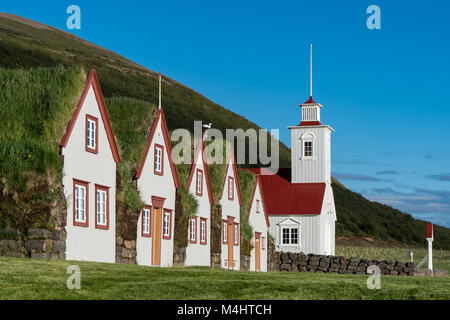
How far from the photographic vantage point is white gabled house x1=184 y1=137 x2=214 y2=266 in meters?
37.3

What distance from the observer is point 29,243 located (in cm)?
2456

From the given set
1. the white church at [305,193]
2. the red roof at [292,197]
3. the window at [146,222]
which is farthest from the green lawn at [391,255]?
the window at [146,222]

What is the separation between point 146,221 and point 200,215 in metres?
7.02

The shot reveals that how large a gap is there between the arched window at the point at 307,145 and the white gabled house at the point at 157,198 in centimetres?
2791

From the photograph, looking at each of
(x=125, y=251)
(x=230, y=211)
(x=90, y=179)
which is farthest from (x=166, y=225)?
(x=230, y=211)

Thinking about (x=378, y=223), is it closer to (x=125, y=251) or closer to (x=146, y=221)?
(x=146, y=221)

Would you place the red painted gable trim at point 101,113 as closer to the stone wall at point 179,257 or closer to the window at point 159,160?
the window at point 159,160

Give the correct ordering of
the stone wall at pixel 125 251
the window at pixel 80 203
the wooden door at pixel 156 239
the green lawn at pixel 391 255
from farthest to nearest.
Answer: the green lawn at pixel 391 255 → the wooden door at pixel 156 239 → the stone wall at pixel 125 251 → the window at pixel 80 203

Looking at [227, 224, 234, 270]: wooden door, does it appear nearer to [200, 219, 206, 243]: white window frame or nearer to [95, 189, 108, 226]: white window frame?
[200, 219, 206, 243]: white window frame

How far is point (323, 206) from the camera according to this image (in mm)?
58688

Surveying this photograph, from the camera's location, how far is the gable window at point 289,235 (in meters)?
58.7

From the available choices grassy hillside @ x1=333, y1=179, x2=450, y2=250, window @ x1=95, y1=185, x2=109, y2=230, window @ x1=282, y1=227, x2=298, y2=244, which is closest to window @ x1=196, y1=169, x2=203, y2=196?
window @ x1=95, y1=185, x2=109, y2=230

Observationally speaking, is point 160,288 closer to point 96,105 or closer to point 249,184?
point 96,105

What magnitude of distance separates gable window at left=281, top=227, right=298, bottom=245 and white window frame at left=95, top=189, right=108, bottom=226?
105 feet
